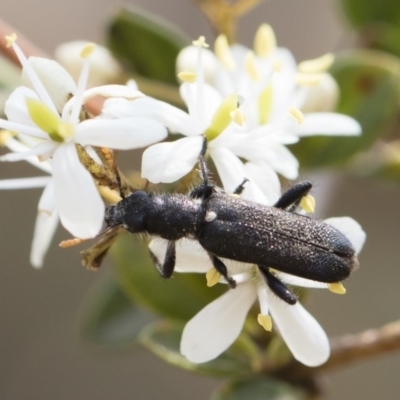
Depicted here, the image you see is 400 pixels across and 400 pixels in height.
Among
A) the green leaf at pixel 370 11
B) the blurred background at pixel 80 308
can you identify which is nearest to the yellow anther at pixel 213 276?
the green leaf at pixel 370 11

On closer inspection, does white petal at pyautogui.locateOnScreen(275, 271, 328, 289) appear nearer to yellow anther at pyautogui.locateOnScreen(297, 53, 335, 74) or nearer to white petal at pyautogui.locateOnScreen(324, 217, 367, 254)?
white petal at pyautogui.locateOnScreen(324, 217, 367, 254)

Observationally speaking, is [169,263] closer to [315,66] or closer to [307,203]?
[307,203]

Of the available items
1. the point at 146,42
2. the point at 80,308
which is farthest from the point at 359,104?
the point at 80,308

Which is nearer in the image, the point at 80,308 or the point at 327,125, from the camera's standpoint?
the point at 327,125

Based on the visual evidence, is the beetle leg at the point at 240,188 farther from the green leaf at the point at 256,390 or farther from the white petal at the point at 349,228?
the green leaf at the point at 256,390

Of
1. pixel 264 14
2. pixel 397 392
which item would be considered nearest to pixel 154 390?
pixel 397 392
